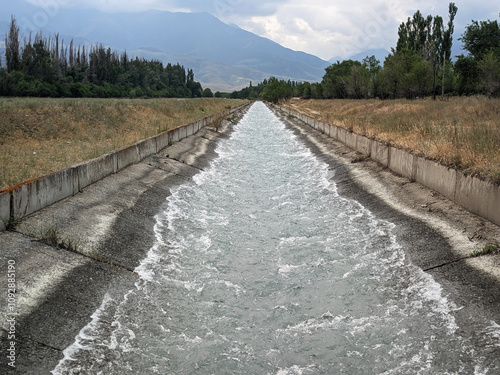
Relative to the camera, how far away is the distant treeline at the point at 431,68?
6009cm

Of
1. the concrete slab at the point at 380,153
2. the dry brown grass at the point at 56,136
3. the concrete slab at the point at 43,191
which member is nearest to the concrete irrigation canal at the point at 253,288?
the concrete slab at the point at 43,191

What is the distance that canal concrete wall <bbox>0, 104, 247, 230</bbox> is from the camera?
8719 mm

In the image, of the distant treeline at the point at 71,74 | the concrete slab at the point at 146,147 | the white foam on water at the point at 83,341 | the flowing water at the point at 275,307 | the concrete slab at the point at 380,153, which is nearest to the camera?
the white foam on water at the point at 83,341

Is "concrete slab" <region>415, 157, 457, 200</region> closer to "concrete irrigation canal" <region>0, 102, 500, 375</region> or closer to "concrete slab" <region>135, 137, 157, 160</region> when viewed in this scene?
"concrete irrigation canal" <region>0, 102, 500, 375</region>

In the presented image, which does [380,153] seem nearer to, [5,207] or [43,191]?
[43,191]

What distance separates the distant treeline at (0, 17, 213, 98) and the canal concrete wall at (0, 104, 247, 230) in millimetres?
73075

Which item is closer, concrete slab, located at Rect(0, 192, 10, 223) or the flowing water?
the flowing water

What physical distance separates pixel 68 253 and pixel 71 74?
12317 cm

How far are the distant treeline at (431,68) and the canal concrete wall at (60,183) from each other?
4786 centimetres


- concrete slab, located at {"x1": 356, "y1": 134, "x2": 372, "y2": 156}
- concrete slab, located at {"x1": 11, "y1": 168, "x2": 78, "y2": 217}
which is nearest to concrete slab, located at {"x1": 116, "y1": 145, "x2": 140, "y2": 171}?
concrete slab, located at {"x1": 11, "y1": 168, "x2": 78, "y2": 217}

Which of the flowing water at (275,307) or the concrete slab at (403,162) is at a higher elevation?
the concrete slab at (403,162)

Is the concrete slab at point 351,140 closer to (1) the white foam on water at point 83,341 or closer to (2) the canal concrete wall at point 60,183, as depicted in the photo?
(2) the canal concrete wall at point 60,183

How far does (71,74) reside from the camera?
398 ft

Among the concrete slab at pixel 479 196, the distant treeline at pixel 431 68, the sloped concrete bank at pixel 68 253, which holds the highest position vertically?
the distant treeline at pixel 431 68
